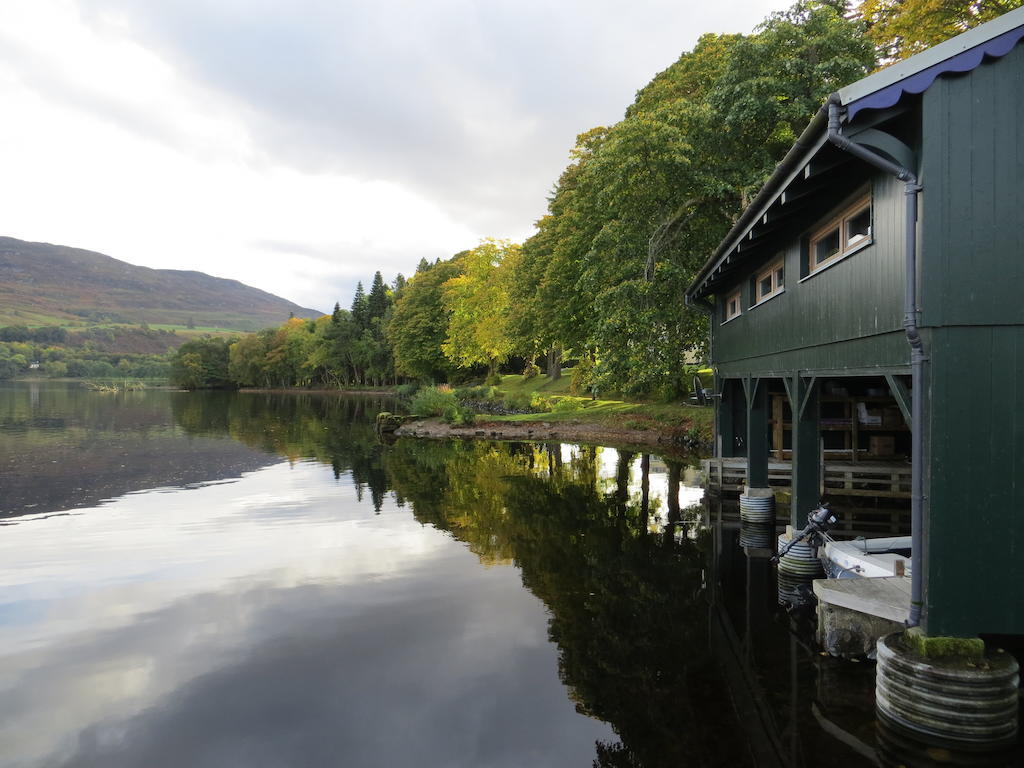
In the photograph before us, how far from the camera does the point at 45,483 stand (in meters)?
20.9

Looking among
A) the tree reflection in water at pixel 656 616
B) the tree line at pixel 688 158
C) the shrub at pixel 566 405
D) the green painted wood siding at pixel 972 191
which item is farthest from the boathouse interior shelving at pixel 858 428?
the shrub at pixel 566 405

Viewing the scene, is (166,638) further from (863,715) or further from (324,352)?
(324,352)

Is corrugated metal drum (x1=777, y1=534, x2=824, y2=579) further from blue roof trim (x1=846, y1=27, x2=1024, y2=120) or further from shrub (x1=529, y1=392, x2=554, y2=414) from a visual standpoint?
shrub (x1=529, y1=392, x2=554, y2=414)

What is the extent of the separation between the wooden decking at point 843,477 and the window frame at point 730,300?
381cm

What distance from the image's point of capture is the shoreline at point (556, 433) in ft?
96.1

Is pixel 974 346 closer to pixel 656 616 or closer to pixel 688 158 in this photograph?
pixel 656 616

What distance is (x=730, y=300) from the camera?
17594 mm

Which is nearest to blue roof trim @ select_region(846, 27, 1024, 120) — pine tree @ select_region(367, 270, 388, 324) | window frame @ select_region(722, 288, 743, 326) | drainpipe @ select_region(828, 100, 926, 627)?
drainpipe @ select_region(828, 100, 926, 627)

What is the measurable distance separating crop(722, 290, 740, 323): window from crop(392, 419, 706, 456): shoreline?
10081mm

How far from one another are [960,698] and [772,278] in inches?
338

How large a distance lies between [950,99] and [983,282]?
1.69 meters

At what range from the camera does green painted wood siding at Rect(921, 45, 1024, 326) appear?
5.75m

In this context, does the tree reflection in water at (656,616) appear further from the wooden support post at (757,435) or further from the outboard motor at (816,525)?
the wooden support post at (757,435)

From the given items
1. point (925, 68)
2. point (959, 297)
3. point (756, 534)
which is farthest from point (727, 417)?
point (925, 68)
